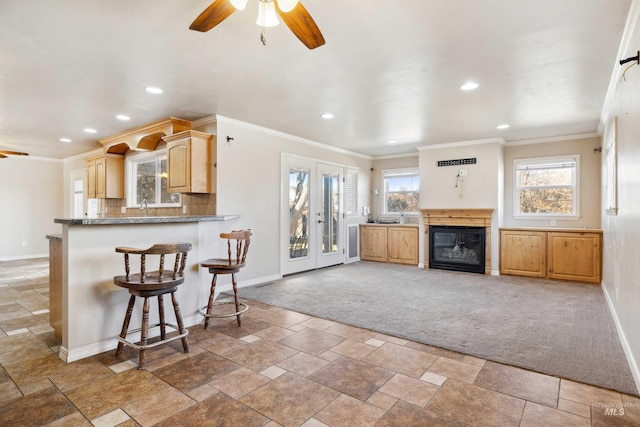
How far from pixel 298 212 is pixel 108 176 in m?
3.72

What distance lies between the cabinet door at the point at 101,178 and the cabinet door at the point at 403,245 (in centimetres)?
577

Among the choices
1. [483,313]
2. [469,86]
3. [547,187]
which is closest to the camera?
[469,86]

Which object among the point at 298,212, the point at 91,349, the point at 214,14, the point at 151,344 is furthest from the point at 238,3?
the point at 298,212

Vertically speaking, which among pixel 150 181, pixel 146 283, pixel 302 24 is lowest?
pixel 146 283

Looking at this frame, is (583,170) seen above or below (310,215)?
above

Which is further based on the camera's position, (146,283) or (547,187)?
(547,187)

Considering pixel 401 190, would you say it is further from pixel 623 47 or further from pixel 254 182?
pixel 623 47

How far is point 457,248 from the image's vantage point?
6.59 metres

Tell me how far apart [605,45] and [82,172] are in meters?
9.51

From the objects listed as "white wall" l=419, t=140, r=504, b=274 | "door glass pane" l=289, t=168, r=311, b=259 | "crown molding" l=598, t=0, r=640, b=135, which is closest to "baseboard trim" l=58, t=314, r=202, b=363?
"door glass pane" l=289, t=168, r=311, b=259

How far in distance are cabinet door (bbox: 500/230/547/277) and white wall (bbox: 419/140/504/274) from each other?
13 centimetres

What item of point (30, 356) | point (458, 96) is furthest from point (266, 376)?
point (458, 96)

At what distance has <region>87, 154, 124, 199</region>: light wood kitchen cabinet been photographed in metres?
6.51

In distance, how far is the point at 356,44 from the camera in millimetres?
2764
